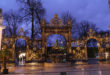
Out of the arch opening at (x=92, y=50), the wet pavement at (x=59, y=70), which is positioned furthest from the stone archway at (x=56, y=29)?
the arch opening at (x=92, y=50)

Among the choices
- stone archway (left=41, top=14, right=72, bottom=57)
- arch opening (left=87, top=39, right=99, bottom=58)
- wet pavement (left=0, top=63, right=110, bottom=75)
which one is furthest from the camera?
arch opening (left=87, top=39, right=99, bottom=58)

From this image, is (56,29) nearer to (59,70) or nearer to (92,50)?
(59,70)

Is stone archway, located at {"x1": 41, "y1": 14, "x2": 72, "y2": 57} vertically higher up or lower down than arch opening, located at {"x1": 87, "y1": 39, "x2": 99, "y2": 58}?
higher up

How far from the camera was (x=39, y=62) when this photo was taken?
20.5 metres

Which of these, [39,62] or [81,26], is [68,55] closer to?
[39,62]

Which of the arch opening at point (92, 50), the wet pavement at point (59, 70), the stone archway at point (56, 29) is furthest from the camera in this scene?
the arch opening at point (92, 50)

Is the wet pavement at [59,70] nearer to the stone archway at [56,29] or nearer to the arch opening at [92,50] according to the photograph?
the stone archway at [56,29]

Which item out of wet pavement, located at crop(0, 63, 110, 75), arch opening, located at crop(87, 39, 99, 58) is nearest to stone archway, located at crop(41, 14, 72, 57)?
wet pavement, located at crop(0, 63, 110, 75)

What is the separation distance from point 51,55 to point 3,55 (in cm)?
897

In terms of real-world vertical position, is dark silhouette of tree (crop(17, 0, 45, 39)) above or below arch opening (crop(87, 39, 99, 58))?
above

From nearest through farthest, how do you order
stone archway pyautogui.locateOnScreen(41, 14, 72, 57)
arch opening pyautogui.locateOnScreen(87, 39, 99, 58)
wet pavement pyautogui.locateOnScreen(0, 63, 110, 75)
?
1. wet pavement pyautogui.locateOnScreen(0, 63, 110, 75)
2. stone archway pyautogui.locateOnScreen(41, 14, 72, 57)
3. arch opening pyautogui.locateOnScreen(87, 39, 99, 58)

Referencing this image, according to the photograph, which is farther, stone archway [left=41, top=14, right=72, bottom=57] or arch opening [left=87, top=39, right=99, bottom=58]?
arch opening [left=87, top=39, right=99, bottom=58]

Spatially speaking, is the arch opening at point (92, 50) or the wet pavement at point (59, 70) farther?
the arch opening at point (92, 50)

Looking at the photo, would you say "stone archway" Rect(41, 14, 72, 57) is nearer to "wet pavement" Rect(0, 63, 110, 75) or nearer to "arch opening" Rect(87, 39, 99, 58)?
"wet pavement" Rect(0, 63, 110, 75)
